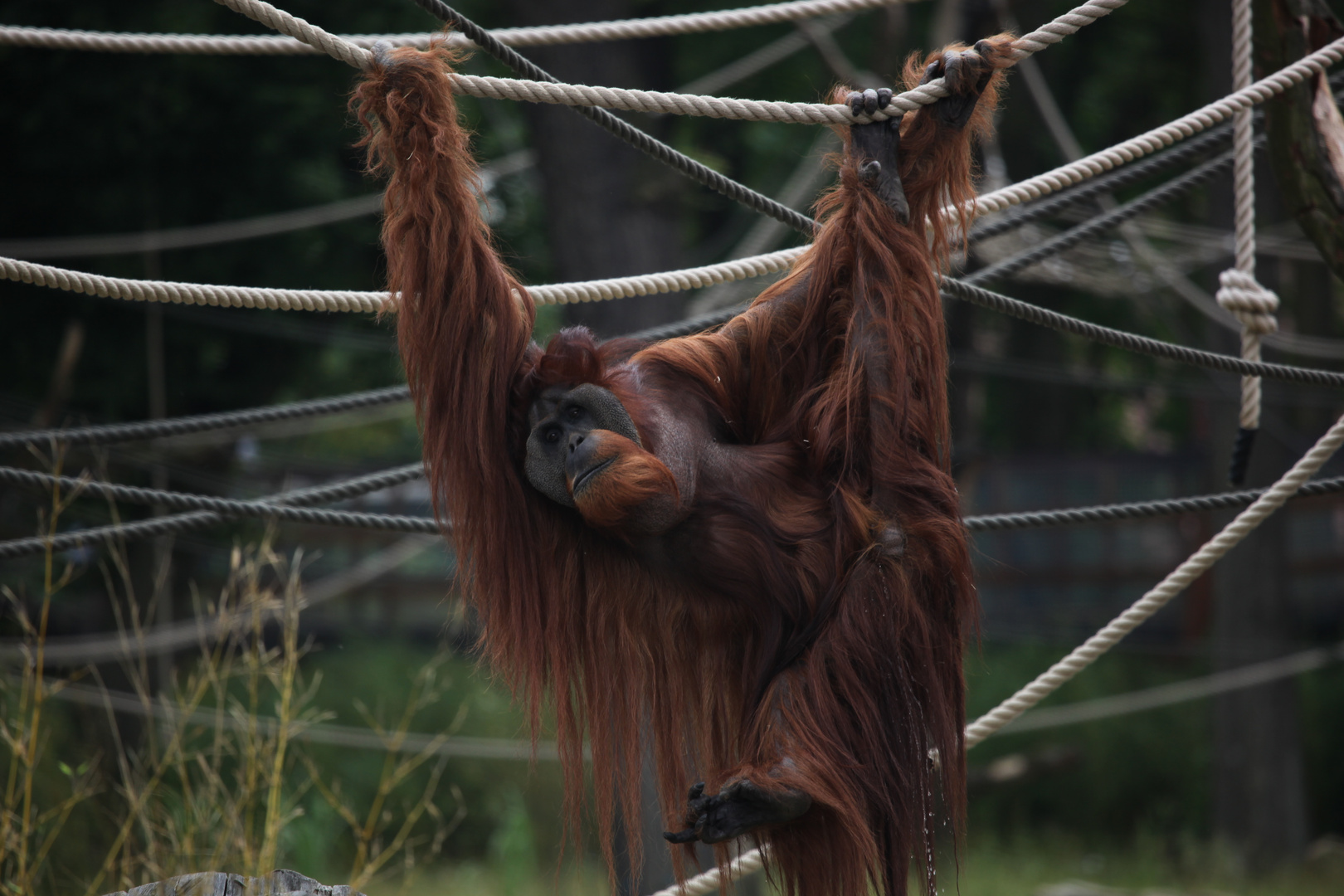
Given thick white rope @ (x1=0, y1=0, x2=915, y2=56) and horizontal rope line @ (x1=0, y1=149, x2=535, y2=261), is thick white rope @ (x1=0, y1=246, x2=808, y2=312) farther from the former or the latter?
horizontal rope line @ (x1=0, y1=149, x2=535, y2=261)

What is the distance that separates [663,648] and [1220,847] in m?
5.37

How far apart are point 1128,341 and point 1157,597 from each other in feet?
1.84

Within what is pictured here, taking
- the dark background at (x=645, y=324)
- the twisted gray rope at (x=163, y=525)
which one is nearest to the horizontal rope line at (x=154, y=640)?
the dark background at (x=645, y=324)

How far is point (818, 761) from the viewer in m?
1.90

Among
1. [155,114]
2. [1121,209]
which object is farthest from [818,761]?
[155,114]

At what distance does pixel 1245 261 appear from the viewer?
268cm

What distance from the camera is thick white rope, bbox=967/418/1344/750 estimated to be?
8.00 feet

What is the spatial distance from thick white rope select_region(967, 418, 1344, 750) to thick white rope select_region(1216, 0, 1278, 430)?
0.65 feet

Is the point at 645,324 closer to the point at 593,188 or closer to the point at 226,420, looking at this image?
the point at 593,188

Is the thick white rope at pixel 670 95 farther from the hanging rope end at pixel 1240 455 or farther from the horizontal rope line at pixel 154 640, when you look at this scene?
the horizontal rope line at pixel 154 640

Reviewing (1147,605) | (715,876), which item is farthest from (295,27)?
(1147,605)

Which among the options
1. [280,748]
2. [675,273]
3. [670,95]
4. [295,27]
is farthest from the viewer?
[675,273]

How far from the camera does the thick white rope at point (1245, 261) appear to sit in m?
2.59

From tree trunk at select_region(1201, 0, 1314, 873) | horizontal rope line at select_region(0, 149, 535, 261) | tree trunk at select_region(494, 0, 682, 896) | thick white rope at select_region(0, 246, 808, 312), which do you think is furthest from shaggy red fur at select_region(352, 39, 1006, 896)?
tree trunk at select_region(1201, 0, 1314, 873)
